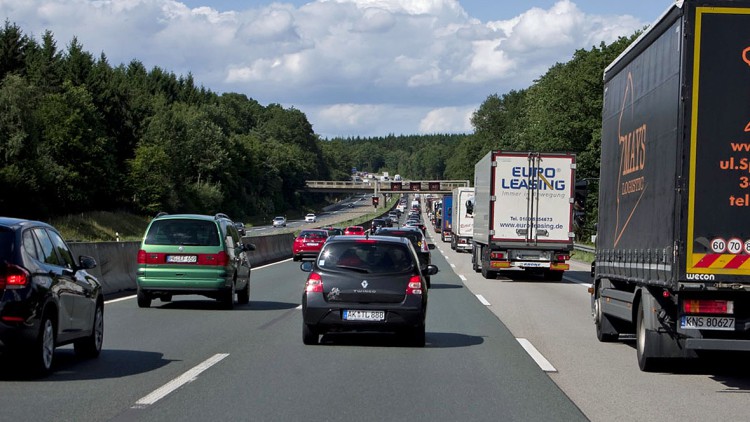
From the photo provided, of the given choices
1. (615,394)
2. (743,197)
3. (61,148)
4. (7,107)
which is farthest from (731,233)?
(61,148)

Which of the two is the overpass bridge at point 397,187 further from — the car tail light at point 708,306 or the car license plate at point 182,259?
the car tail light at point 708,306

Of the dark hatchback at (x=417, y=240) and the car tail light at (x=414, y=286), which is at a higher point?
the car tail light at (x=414, y=286)

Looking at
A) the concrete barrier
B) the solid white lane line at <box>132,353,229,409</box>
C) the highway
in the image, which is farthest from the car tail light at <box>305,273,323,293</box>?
the concrete barrier

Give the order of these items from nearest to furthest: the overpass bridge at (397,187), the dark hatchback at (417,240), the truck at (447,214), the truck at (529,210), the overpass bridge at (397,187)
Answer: the dark hatchback at (417,240)
the truck at (529,210)
the truck at (447,214)
the overpass bridge at (397,187)
the overpass bridge at (397,187)

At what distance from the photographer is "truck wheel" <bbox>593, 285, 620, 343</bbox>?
1387 cm

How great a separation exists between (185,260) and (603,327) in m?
8.00

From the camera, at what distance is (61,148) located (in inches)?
3093

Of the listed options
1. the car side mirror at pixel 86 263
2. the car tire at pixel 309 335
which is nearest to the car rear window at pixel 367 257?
the car tire at pixel 309 335

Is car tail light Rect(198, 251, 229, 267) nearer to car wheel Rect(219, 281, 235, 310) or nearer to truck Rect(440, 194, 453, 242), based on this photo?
car wheel Rect(219, 281, 235, 310)

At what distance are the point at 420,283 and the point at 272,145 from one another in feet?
517

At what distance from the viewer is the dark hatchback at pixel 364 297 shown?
12914mm

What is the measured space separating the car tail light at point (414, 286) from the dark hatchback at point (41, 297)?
394cm

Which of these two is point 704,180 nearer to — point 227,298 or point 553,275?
point 227,298

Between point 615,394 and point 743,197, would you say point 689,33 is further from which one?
point 615,394
